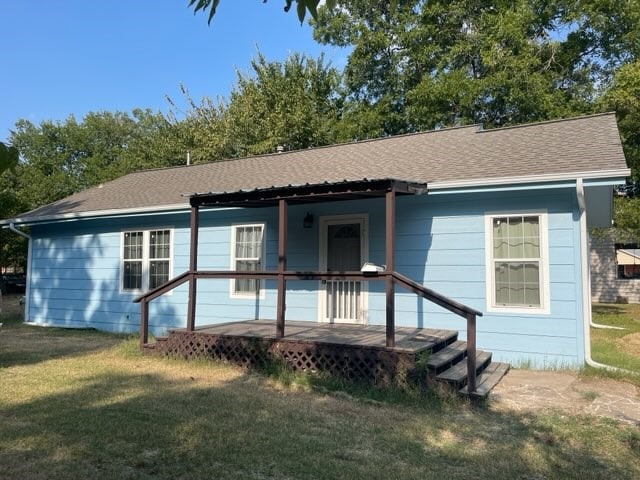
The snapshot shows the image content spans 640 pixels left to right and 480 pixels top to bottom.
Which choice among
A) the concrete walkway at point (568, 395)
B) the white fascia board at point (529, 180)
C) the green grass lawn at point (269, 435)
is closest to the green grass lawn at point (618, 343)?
the concrete walkway at point (568, 395)

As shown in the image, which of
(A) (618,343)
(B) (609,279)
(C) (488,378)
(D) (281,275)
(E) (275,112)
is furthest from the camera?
(E) (275,112)

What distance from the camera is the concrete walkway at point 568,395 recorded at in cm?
528

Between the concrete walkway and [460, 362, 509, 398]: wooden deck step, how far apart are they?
78 mm

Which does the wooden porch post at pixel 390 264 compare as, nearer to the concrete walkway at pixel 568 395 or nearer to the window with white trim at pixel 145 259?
the concrete walkway at pixel 568 395

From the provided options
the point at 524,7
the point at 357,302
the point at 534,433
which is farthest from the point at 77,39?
the point at 534,433

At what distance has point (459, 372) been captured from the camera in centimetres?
607

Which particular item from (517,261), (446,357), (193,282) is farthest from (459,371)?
(193,282)

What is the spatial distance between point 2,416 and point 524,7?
20170 millimetres

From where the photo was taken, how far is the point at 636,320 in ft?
45.1

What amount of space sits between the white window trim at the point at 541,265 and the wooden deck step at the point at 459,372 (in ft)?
2.67

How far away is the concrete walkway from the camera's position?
5277 mm

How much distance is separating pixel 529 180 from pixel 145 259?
781cm

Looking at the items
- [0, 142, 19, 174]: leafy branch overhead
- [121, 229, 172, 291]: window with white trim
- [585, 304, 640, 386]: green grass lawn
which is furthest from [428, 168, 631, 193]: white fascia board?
[0, 142, 19, 174]: leafy branch overhead

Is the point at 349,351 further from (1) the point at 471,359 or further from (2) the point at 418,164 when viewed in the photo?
(2) the point at 418,164
